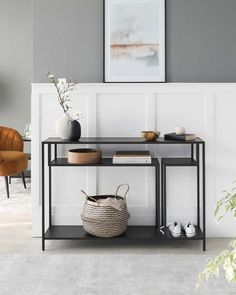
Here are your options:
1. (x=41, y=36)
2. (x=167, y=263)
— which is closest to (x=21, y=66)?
(x=41, y=36)

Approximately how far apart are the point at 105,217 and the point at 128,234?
0.25m

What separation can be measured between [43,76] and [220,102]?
1358mm

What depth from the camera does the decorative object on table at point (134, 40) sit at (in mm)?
3977

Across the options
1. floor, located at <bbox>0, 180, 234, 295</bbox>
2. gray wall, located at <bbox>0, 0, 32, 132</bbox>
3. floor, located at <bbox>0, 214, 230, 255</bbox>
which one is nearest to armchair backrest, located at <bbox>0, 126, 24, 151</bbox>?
gray wall, located at <bbox>0, 0, 32, 132</bbox>

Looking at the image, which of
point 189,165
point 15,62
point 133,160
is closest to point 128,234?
point 133,160

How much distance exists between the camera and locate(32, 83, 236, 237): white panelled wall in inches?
157

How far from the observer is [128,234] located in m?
3.81

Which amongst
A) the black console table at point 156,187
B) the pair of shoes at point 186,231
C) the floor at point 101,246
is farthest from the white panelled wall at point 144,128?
the pair of shoes at point 186,231

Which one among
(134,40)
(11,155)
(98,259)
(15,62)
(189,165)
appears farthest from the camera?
(15,62)

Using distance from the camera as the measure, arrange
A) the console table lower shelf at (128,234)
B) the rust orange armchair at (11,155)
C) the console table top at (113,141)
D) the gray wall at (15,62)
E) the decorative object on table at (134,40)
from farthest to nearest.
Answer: the gray wall at (15,62), the rust orange armchair at (11,155), the decorative object on table at (134,40), the console table lower shelf at (128,234), the console table top at (113,141)

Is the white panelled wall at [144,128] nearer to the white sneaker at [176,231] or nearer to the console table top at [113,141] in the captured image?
Result: the console table top at [113,141]

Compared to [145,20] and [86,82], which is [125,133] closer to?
[86,82]

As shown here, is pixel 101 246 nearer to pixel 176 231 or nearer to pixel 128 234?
pixel 128 234

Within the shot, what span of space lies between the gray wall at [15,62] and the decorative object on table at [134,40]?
10.5ft
